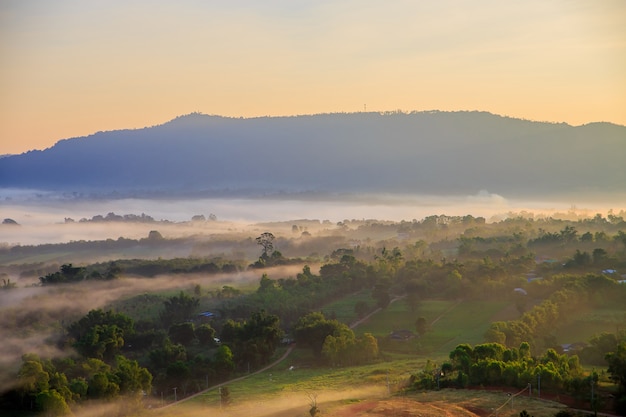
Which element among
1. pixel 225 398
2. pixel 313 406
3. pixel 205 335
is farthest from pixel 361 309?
pixel 313 406

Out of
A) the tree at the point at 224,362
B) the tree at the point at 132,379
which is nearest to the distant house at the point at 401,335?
the tree at the point at 224,362

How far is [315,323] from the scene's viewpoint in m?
52.8

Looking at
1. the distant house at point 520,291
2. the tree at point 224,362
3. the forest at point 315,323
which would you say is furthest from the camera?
the distant house at point 520,291

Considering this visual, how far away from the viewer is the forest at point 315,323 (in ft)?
124

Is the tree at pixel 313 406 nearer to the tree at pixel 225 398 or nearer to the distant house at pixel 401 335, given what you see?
the tree at pixel 225 398

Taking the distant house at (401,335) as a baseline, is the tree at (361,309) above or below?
above

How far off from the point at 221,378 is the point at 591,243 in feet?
167

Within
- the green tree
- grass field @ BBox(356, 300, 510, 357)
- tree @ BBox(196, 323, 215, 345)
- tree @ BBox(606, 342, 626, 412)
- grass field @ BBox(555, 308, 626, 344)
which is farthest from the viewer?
tree @ BBox(196, 323, 215, 345)

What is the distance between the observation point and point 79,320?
179ft

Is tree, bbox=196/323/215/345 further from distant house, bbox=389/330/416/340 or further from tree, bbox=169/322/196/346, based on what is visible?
distant house, bbox=389/330/416/340

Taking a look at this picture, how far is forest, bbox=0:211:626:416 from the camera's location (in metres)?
37.8

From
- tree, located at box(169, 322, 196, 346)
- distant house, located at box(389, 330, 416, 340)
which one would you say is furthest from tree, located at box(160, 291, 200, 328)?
distant house, located at box(389, 330, 416, 340)

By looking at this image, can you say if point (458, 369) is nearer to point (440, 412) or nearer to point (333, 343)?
point (440, 412)

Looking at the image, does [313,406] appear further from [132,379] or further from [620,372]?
[620,372]
